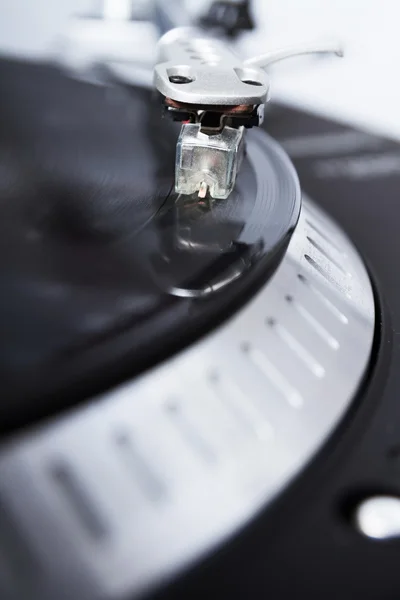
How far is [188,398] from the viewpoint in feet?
1.07

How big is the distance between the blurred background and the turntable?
1.60 feet

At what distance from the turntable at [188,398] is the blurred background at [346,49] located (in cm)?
49

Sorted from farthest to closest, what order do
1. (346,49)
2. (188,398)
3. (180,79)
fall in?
(346,49) → (180,79) → (188,398)

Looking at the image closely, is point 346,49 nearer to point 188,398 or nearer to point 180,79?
point 180,79

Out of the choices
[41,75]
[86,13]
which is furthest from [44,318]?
[86,13]

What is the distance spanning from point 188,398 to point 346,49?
2.34 ft

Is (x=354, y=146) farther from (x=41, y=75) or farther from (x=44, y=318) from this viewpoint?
(x=44, y=318)

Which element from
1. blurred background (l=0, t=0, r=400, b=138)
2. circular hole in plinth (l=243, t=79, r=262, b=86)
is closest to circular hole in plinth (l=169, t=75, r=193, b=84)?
circular hole in plinth (l=243, t=79, r=262, b=86)

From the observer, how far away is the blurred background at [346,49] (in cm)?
87

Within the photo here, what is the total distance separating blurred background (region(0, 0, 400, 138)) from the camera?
866 millimetres

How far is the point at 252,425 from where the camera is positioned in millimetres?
333

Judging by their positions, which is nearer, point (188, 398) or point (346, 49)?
point (188, 398)

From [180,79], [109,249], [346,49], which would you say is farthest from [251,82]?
[346,49]

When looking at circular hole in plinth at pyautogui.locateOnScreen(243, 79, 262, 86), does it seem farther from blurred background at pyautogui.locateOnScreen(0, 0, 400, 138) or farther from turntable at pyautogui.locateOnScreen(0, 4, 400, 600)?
blurred background at pyautogui.locateOnScreen(0, 0, 400, 138)
